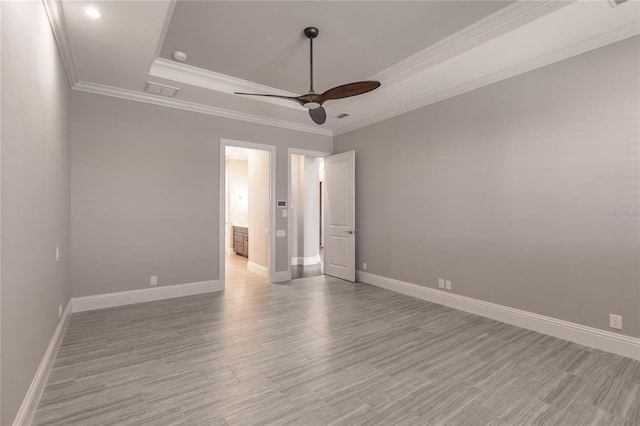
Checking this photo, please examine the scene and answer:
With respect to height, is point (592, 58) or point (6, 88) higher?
point (592, 58)

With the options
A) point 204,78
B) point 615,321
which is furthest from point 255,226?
point 615,321

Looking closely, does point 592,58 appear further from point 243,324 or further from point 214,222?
point 214,222

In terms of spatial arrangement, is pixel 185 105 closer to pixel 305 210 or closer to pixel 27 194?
pixel 27 194

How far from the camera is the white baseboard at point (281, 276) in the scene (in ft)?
18.7

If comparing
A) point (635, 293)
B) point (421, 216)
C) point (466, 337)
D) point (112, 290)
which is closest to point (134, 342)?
point (112, 290)

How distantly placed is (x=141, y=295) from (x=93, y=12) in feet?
11.2

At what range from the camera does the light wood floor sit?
202cm

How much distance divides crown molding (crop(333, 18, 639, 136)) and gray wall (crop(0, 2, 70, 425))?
4.27m

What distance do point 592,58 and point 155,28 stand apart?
415 cm

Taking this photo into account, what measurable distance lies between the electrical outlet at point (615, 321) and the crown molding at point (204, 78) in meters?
4.59

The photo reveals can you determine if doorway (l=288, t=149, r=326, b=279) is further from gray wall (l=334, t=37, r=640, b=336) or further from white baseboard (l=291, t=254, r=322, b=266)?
gray wall (l=334, t=37, r=640, b=336)

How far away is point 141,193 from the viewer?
442 centimetres

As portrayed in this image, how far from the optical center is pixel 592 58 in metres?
3.04

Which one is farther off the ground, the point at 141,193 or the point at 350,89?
the point at 350,89
